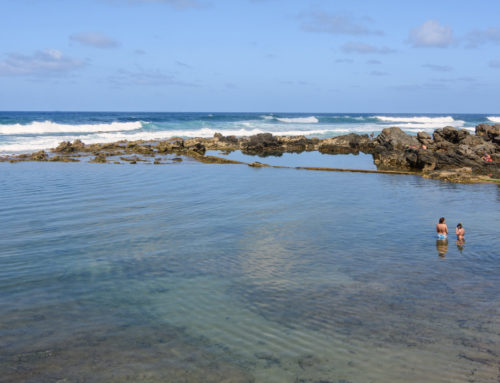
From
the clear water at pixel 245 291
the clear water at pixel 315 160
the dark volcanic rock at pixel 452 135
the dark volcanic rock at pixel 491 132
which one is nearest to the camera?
the clear water at pixel 245 291

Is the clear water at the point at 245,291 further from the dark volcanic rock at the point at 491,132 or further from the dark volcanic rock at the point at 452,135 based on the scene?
the dark volcanic rock at the point at 491,132

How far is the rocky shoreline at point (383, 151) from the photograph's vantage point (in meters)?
32.9

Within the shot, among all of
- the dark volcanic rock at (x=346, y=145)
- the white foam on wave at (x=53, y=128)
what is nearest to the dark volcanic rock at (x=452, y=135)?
the dark volcanic rock at (x=346, y=145)

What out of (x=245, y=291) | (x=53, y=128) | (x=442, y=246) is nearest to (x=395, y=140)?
(x=442, y=246)

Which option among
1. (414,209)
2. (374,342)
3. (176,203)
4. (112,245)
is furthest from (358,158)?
(374,342)

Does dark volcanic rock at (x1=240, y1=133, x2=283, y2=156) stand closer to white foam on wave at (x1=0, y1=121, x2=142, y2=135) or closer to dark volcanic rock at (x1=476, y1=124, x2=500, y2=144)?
dark volcanic rock at (x1=476, y1=124, x2=500, y2=144)

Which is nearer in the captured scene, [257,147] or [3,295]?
[3,295]

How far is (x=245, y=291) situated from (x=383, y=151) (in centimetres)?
3441

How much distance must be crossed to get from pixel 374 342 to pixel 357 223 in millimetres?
9281

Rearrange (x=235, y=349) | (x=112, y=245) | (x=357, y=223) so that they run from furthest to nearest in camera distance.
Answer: (x=357, y=223) → (x=112, y=245) → (x=235, y=349)

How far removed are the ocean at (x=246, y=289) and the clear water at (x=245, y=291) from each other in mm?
40

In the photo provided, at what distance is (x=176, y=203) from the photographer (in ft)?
67.6

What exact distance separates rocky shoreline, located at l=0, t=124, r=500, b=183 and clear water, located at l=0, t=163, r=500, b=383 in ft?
41.6

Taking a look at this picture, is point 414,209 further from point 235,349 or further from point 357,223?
point 235,349
